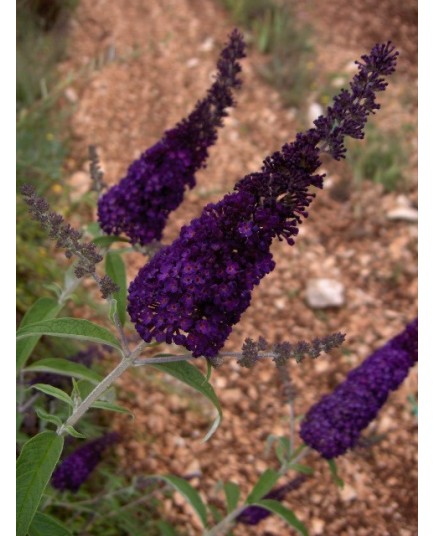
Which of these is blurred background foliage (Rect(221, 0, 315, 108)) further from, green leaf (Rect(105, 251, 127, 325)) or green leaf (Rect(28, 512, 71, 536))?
green leaf (Rect(28, 512, 71, 536))

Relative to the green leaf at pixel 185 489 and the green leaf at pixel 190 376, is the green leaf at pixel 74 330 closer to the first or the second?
the green leaf at pixel 190 376

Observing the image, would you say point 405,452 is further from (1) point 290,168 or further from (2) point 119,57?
(2) point 119,57

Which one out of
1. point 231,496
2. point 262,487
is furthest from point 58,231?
point 231,496

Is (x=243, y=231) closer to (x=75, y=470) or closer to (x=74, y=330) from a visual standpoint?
(x=74, y=330)

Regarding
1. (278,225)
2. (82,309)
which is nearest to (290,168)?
(278,225)

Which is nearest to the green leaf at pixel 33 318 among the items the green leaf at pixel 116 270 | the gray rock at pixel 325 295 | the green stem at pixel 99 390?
the green leaf at pixel 116 270
